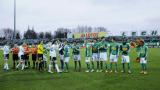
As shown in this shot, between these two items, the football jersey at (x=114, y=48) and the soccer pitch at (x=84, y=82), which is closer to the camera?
the soccer pitch at (x=84, y=82)

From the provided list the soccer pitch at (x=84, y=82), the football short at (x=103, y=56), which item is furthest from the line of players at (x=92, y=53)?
the soccer pitch at (x=84, y=82)

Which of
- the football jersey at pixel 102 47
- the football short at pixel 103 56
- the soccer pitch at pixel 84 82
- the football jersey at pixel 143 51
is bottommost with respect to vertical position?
the soccer pitch at pixel 84 82

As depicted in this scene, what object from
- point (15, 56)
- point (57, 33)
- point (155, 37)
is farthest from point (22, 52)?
point (57, 33)

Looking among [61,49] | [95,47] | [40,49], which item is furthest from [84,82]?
[40,49]

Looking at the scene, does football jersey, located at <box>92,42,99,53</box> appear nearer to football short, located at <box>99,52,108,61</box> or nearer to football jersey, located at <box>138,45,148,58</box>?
football short, located at <box>99,52,108,61</box>

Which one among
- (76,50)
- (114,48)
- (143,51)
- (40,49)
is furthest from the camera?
(40,49)

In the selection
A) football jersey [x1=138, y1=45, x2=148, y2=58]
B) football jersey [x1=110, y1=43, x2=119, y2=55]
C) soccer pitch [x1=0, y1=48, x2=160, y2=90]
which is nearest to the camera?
soccer pitch [x1=0, y1=48, x2=160, y2=90]

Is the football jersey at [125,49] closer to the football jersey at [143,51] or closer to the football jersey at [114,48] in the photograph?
the football jersey at [114,48]

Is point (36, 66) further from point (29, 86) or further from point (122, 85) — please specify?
point (122, 85)

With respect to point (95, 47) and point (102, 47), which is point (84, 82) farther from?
point (95, 47)

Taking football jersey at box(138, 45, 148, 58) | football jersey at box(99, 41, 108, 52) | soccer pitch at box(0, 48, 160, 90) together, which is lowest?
soccer pitch at box(0, 48, 160, 90)

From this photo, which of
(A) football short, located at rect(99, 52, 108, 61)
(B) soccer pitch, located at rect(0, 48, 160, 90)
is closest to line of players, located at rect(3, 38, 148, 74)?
(A) football short, located at rect(99, 52, 108, 61)

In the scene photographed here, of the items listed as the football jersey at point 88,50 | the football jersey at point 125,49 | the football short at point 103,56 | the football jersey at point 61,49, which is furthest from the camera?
the football jersey at point 61,49

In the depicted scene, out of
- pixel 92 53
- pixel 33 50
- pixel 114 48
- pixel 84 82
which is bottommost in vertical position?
pixel 84 82
